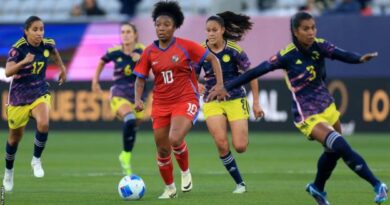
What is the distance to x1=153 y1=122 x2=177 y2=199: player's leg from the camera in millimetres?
13516

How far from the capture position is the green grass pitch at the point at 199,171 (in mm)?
13539

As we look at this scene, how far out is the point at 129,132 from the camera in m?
18.5

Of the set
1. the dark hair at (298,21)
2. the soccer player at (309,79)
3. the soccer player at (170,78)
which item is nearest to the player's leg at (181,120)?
the soccer player at (170,78)

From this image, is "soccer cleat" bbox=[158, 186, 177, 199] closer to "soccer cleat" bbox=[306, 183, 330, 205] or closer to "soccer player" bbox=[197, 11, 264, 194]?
"soccer player" bbox=[197, 11, 264, 194]

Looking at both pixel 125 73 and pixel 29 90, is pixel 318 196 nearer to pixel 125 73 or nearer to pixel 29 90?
pixel 29 90

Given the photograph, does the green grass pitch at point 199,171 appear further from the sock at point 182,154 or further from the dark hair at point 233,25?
the dark hair at point 233,25

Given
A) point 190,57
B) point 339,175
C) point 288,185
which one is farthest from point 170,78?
point 339,175

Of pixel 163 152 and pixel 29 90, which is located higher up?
pixel 29 90

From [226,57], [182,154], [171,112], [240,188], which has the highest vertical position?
[226,57]

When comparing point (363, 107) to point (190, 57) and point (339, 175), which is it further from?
point (190, 57)

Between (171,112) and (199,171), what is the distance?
192 inches

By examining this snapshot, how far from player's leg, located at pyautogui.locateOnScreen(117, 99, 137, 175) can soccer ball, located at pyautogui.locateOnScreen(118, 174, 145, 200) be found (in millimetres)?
4134

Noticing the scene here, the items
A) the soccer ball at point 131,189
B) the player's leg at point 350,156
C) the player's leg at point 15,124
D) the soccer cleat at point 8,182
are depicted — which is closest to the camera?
the player's leg at point 350,156

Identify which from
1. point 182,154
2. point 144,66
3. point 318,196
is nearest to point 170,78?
point 144,66
